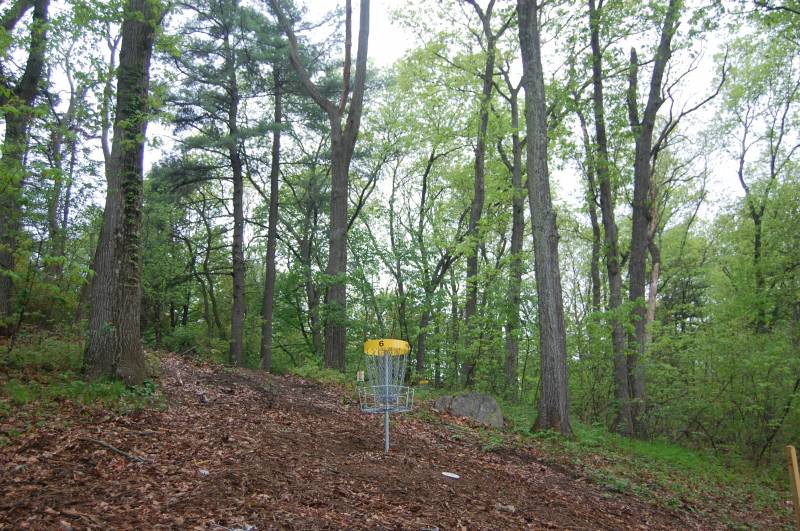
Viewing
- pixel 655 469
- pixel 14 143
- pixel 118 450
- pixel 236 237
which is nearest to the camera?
pixel 118 450

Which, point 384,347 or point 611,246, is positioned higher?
point 611,246

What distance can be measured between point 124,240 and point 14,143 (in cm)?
179

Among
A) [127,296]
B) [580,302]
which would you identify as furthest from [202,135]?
[580,302]

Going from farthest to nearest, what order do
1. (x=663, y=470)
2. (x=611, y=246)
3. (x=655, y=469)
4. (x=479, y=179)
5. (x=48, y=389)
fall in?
1. (x=479, y=179)
2. (x=611, y=246)
3. (x=663, y=470)
4. (x=655, y=469)
5. (x=48, y=389)

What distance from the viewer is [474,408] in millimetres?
10164

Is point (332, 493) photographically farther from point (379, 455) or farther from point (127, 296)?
point (127, 296)

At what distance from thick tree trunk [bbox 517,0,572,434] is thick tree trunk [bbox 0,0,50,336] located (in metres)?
7.53

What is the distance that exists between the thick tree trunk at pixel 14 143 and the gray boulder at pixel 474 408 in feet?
23.8

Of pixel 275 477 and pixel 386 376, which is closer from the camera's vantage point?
pixel 275 477

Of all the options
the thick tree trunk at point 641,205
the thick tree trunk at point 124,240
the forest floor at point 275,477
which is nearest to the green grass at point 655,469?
the forest floor at point 275,477

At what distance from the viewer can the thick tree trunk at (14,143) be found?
5.93 metres

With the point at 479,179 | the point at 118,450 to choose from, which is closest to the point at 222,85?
the point at 479,179

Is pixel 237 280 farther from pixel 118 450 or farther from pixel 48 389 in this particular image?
pixel 118 450

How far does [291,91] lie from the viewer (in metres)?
16.5
